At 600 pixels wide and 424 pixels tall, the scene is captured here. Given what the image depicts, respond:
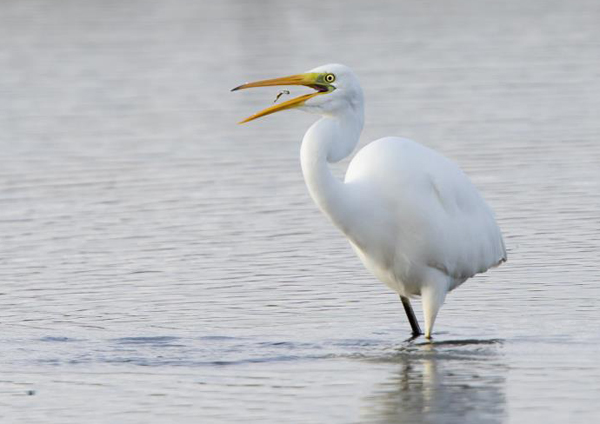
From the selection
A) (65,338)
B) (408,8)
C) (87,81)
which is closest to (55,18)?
(408,8)

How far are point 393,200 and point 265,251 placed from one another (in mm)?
2986

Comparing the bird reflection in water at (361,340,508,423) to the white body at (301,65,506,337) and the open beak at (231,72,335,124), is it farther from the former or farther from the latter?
the open beak at (231,72,335,124)

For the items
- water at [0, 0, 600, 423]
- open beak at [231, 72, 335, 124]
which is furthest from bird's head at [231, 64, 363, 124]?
water at [0, 0, 600, 423]

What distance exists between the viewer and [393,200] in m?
9.85

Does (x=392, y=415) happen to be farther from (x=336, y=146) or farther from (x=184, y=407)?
(x=336, y=146)

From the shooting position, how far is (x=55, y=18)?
35.9m

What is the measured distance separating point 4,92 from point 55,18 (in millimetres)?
12758

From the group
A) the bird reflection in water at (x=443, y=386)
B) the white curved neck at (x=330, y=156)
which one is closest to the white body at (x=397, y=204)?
the white curved neck at (x=330, y=156)

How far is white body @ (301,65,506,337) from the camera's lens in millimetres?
9461

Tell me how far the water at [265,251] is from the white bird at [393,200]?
0.45 m

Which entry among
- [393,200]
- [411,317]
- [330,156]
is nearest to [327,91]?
[330,156]

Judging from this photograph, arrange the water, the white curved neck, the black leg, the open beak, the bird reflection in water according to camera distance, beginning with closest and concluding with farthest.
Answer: the bird reflection in water, the water, the white curved neck, the open beak, the black leg

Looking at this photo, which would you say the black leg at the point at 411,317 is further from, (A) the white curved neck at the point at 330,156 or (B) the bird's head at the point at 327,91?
(B) the bird's head at the point at 327,91

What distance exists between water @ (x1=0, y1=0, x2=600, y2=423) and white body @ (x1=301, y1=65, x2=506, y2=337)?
0.46m
